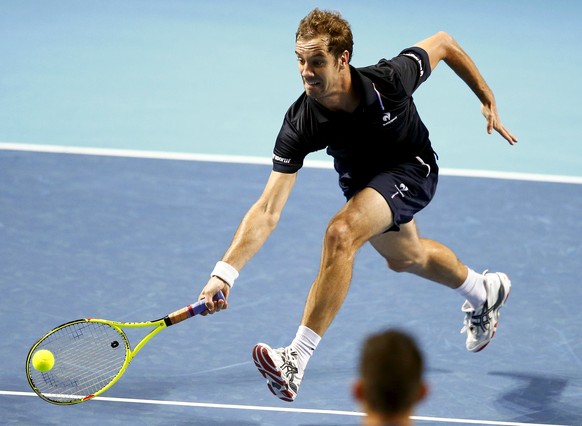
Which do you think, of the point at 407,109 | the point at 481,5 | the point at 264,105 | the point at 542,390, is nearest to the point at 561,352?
the point at 542,390

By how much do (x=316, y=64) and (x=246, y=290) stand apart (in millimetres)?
2467

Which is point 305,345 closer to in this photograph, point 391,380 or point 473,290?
point 473,290

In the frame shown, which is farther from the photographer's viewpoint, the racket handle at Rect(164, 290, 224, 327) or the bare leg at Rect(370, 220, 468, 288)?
the bare leg at Rect(370, 220, 468, 288)

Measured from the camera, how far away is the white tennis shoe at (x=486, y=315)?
689 centimetres

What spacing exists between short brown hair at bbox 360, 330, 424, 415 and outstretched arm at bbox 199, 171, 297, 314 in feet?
10.1

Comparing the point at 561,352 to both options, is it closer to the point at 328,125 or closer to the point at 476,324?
the point at 476,324

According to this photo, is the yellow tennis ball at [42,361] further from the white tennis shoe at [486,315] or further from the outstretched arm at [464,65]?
the outstretched arm at [464,65]

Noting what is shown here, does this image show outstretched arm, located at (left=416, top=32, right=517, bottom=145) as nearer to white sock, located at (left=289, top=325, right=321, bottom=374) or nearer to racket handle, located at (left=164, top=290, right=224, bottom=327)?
white sock, located at (left=289, top=325, right=321, bottom=374)

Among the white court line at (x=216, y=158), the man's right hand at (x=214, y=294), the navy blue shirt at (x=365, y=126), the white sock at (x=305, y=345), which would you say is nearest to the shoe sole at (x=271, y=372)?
the white sock at (x=305, y=345)

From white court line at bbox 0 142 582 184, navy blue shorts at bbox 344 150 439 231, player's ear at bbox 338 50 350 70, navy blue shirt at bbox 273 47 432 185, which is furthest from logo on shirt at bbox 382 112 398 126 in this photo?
white court line at bbox 0 142 582 184

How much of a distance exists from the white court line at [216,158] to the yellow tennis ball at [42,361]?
172 inches

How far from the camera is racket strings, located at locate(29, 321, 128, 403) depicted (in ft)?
20.3

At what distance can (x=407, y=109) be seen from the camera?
633 cm

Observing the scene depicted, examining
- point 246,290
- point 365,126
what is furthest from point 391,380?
point 246,290
